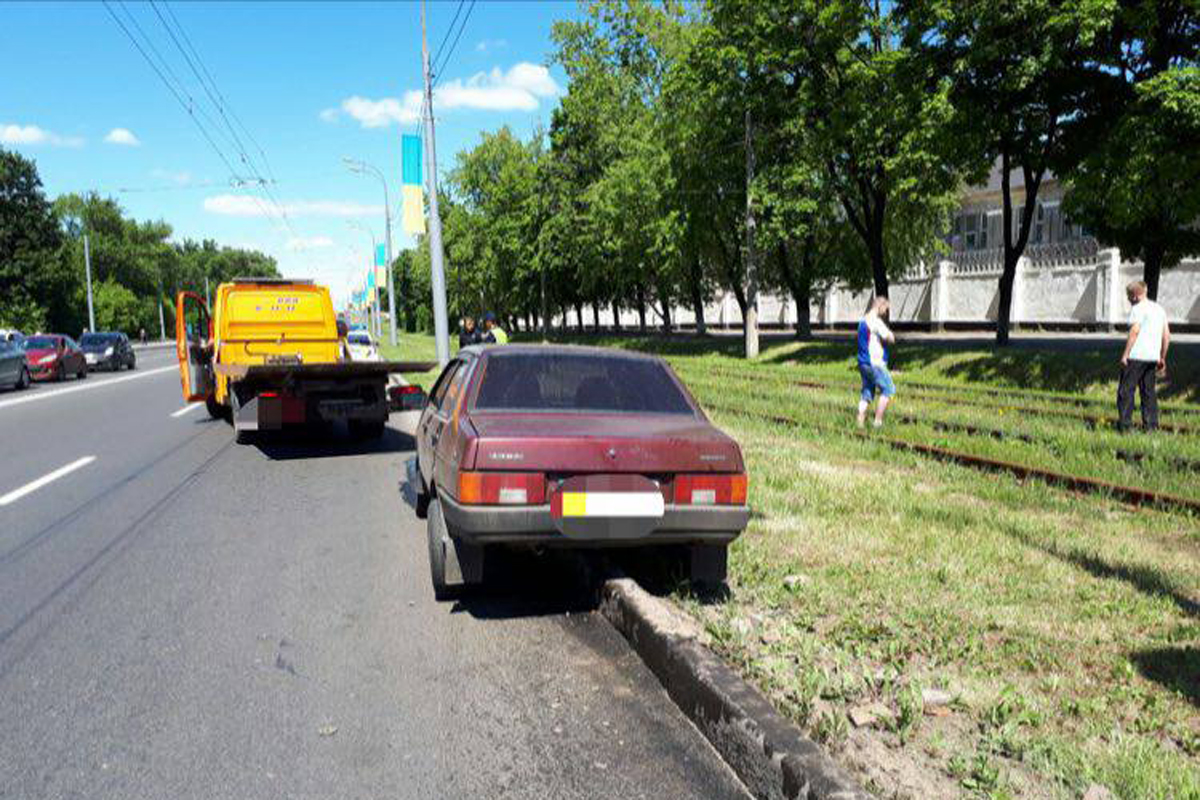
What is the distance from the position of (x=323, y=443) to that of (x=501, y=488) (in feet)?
28.0

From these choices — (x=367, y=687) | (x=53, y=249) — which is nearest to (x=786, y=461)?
(x=367, y=687)

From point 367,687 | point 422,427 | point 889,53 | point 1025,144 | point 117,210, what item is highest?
point 117,210

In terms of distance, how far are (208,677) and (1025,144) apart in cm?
1938

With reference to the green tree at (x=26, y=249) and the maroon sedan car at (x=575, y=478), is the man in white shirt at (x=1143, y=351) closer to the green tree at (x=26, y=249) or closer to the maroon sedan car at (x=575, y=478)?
the maroon sedan car at (x=575, y=478)

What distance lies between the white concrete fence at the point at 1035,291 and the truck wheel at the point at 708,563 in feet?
88.6

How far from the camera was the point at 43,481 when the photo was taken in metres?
8.73

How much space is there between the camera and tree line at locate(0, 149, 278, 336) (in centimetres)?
6128

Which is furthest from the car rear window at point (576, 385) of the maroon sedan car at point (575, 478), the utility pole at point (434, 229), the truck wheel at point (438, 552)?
the utility pole at point (434, 229)

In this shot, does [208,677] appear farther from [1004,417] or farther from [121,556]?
[1004,417]

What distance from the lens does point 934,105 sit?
59.5ft

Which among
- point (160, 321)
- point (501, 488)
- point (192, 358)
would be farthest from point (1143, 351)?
point (160, 321)

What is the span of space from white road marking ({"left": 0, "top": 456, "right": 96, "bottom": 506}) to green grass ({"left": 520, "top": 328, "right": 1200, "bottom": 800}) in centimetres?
668

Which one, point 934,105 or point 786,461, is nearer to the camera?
point 786,461

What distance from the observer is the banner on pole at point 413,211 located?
18047 mm
